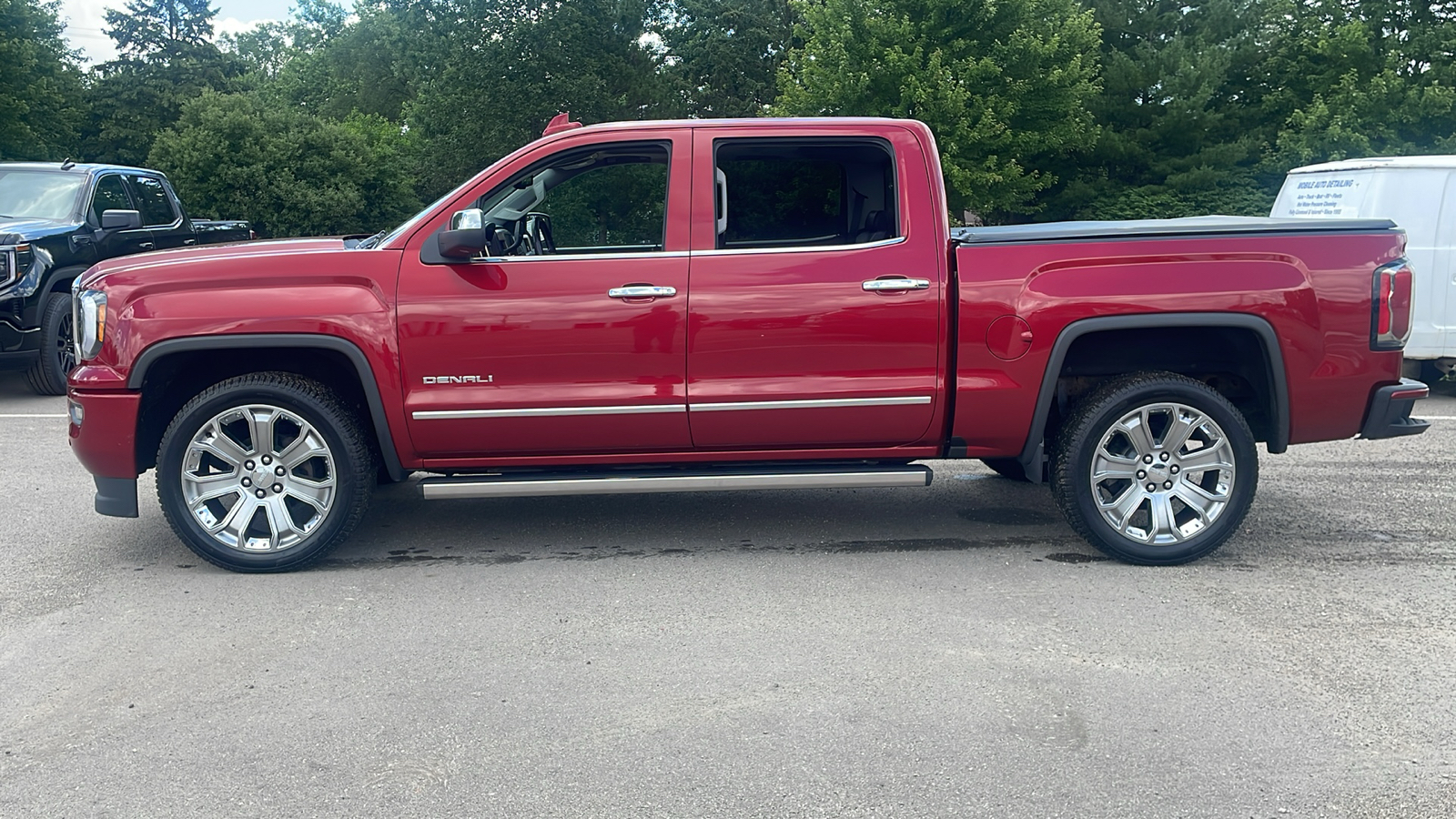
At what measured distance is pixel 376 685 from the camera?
415cm

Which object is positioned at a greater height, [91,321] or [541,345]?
[91,321]

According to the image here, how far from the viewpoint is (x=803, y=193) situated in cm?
614

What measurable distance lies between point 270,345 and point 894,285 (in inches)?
104

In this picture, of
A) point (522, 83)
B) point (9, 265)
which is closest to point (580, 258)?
point (9, 265)

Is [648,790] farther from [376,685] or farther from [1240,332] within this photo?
[1240,332]

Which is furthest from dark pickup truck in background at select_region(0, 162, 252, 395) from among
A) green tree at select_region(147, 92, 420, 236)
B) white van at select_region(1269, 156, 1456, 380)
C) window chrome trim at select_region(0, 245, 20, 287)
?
green tree at select_region(147, 92, 420, 236)

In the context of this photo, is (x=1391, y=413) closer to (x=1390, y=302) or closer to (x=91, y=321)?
(x=1390, y=302)

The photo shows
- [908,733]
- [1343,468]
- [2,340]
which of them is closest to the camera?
[908,733]

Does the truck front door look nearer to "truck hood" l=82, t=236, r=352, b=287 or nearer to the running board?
the running board

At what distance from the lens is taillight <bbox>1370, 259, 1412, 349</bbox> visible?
5301 mm

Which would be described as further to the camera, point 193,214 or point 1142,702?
point 193,214

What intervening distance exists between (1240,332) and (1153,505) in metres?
0.84

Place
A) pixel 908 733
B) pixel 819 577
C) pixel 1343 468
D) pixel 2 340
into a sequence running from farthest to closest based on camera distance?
1. pixel 2 340
2. pixel 1343 468
3. pixel 819 577
4. pixel 908 733

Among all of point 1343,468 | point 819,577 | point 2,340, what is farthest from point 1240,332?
point 2,340
